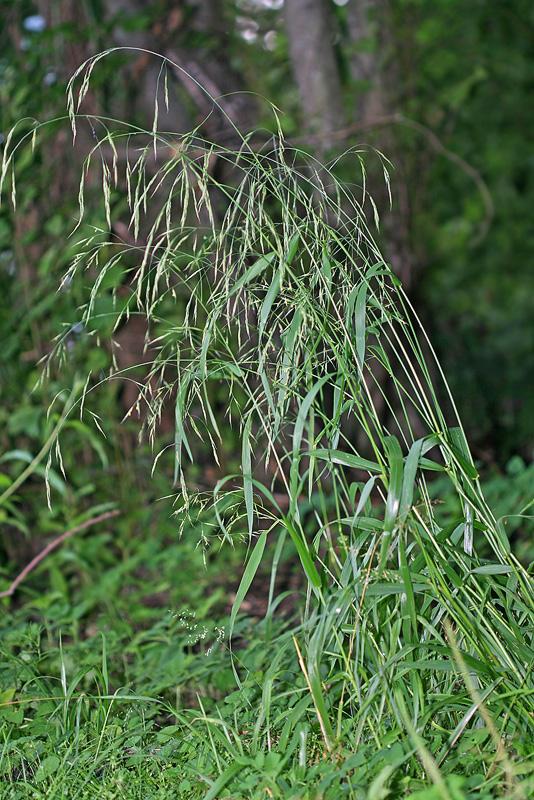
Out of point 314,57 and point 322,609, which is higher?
point 314,57

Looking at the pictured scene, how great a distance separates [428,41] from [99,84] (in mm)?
1688

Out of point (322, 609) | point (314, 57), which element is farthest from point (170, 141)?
point (322, 609)

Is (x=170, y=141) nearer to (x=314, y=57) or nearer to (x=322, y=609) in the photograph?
(x=314, y=57)

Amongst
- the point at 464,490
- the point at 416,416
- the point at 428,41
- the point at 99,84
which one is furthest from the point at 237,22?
the point at 464,490

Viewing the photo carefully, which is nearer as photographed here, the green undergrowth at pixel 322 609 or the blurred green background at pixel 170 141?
the green undergrowth at pixel 322 609

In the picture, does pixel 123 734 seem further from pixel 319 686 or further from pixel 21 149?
pixel 21 149

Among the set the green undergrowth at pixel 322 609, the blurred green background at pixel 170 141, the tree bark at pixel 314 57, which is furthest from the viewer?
the tree bark at pixel 314 57

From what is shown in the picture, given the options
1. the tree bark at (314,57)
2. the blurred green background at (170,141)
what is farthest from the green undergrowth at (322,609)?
the tree bark at (314,57)

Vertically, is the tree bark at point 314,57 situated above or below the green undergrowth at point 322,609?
above

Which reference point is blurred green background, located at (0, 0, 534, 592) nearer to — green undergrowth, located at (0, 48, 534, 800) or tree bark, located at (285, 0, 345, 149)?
tree bark, located at (285, 0, 345, 149)

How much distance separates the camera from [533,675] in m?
0.92

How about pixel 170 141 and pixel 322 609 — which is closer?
pixel 322 609

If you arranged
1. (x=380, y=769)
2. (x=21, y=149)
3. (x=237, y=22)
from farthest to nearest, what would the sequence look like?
(x=237, y=22)
(x=21, y=149)
(x=380, y=769)

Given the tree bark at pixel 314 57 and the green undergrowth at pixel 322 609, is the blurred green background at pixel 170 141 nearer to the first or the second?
the tree bark at pixel 314 57
